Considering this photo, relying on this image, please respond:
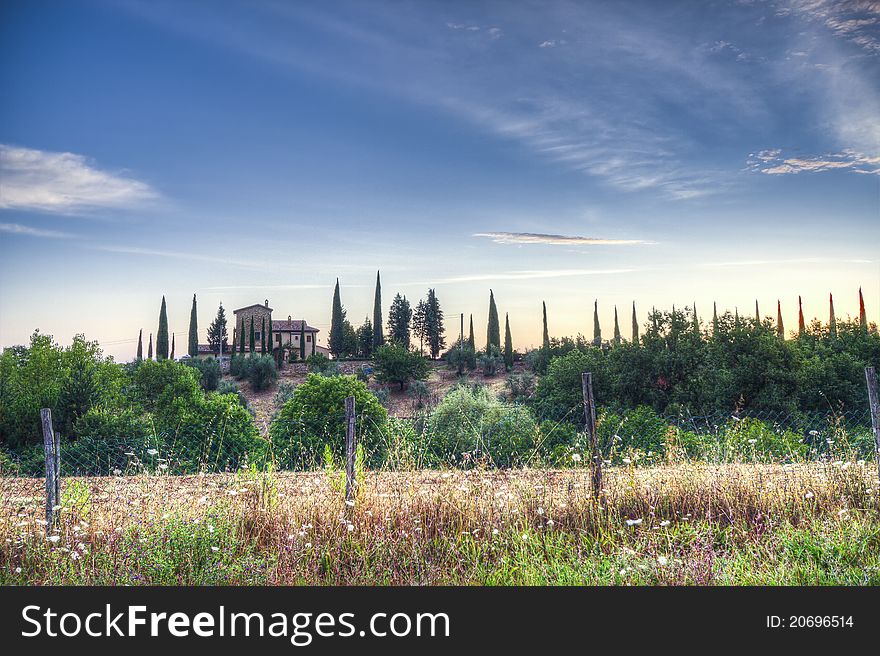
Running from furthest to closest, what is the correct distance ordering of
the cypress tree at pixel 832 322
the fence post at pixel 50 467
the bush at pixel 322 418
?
1. the cypress tree at pixel 832 322
2. the bush at pixel 322 418
3. the fence post at pixel 50 467

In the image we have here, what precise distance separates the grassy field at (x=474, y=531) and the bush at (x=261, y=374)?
3196cm

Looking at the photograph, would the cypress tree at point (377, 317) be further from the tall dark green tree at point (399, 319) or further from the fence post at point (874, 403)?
the fence post at point (874, 403)

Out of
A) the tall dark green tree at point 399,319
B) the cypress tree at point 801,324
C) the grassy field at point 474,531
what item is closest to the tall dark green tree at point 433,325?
the tall dark green tree at point 399,319

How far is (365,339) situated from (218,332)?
15.8 metres

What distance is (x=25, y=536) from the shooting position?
198 inches

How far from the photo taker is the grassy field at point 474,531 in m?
4.43

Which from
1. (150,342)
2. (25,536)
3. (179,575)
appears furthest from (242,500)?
(150,342)

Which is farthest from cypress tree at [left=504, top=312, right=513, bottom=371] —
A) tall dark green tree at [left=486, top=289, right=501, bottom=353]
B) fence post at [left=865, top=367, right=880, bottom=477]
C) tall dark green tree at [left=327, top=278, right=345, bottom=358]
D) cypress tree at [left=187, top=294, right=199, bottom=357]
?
fence post at [left=865, top=367, right=880, bottom=477]

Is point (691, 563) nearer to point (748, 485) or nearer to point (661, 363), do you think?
point (748, 485)

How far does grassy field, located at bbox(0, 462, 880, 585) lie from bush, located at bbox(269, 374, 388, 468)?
275 inches

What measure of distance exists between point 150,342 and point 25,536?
4760 centimetres

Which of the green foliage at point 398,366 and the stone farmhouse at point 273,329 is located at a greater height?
the stone farmhouse at point 273,329

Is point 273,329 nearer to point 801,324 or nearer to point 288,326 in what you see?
point 288,326

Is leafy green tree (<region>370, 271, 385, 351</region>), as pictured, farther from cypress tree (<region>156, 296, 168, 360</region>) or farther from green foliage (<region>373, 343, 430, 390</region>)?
cypress tree (<region>156, 296, 168, 360</region>)
